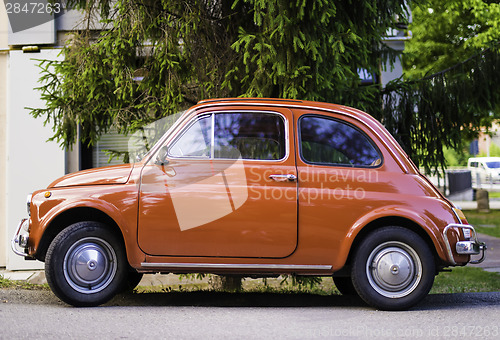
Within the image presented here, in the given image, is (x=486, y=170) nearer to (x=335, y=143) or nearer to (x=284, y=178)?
(x=335, y=143)

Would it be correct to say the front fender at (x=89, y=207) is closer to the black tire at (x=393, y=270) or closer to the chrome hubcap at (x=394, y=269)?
the black tire at (x=393, y=270)

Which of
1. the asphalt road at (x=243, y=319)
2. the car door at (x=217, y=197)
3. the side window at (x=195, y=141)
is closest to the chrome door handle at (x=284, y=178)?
the car door at (x=217, y=197)

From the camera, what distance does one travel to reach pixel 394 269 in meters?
5.75

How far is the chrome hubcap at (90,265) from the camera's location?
5789mm

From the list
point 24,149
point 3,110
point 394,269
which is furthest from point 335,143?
point 3,110

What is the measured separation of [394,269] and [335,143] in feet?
4.33

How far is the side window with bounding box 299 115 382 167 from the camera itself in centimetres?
607

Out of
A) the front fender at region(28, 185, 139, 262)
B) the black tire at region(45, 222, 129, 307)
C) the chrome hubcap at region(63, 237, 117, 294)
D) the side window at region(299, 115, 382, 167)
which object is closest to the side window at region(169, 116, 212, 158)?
the front fender at region(28, 185, 139, 262)

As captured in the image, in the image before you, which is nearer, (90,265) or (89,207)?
(90,265)

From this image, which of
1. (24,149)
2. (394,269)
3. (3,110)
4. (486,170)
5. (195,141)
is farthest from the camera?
(486,170)

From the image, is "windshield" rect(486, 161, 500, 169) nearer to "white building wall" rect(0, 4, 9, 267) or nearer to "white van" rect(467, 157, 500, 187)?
"white van" rect(467, 157, 500, 187)

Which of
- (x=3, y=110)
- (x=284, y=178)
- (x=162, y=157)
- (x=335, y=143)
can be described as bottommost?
(x=284, y=178)

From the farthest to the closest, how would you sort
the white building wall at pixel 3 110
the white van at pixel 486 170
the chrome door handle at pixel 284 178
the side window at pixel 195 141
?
1. the white van at pixel 486 170
2. the white building wall at pixel 3 110
3. the side window at pixel 195 141
4. the chrome door handle at pixel 284 178

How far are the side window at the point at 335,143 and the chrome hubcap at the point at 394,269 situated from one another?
2.76 feet
